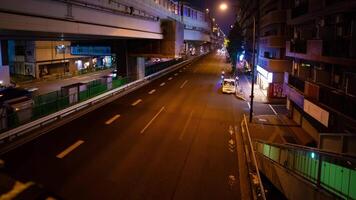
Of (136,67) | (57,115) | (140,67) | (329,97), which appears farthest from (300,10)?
(140,67)

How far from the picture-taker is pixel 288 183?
1495cm

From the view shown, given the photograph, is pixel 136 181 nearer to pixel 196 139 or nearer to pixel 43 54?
pixel 196 139

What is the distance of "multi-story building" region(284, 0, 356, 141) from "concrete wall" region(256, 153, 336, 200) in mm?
3842

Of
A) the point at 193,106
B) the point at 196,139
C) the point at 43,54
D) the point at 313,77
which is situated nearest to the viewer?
the point at 196,139

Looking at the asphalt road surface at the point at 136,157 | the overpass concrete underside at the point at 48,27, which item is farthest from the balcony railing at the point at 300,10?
the overpass concrete underside at the point at 48,27

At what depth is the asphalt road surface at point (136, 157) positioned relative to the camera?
42.2 feet

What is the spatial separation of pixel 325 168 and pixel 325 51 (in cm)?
1007

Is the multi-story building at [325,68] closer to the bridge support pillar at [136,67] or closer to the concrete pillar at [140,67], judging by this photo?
the bridge support pillar at [136,67]

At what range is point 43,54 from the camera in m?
56.3

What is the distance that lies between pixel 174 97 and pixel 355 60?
21137 millimetres

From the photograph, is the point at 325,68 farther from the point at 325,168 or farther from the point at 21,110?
the point at 21,110

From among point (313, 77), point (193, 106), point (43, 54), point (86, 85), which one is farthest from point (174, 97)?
point (43, 54)

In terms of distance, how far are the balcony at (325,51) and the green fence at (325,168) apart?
541 centimetres

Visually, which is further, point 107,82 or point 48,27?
point 107,82
